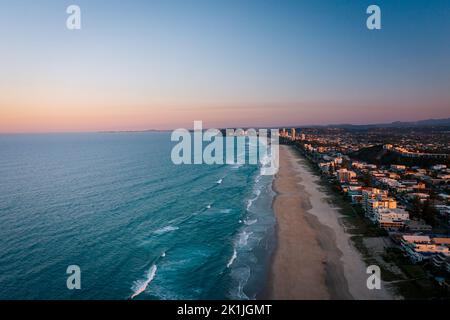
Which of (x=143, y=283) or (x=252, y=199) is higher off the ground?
(x=252, y=199)

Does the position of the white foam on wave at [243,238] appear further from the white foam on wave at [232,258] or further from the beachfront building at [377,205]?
the beachfront building at [377,205]

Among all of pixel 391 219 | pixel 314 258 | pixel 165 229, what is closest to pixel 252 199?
pixel 165 229

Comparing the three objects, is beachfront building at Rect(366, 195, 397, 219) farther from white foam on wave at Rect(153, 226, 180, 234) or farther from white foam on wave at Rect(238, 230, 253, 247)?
white foam on wave at Rect(153, 226, 180, 234)

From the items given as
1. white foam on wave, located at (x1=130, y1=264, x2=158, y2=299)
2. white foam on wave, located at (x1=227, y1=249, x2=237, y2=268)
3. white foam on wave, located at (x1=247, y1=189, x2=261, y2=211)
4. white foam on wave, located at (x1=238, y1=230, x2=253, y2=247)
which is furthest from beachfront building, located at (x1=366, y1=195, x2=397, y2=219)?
white foam on wave, located at (x1=130, y1=264, x2=158, y2=299)

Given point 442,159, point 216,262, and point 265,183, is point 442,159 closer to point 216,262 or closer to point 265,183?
point 265,183

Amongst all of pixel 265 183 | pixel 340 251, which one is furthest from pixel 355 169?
pixel 340 251

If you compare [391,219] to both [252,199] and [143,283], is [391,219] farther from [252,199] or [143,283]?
[143,283]

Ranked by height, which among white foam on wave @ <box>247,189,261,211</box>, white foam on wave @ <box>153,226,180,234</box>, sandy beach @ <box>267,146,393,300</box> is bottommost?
sandy beach @ <box>267,146,393,300</box>
